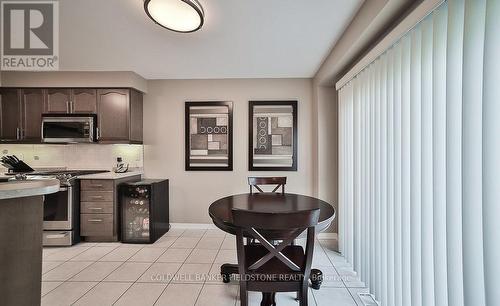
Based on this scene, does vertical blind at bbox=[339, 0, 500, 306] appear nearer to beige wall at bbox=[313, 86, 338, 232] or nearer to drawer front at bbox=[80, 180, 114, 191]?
beige wall at bbox=[313, 86, 338, 232]

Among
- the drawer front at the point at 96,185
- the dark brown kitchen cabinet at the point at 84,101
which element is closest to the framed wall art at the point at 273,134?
the drawer front at the point at 96,185

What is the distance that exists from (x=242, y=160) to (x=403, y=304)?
257 cm

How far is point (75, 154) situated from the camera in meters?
3.53

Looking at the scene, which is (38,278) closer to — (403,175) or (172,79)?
(403,175)

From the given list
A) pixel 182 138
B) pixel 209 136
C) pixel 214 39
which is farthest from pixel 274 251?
pixel 182 138

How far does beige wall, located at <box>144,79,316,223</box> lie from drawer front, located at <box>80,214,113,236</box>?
0.90m

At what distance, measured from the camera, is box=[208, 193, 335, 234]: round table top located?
149 centimetres

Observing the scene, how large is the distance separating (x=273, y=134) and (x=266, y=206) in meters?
1.85

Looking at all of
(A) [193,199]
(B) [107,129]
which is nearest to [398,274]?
(A) [193,199]

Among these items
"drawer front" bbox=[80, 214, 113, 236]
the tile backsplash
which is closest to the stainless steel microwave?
the tile backsplash

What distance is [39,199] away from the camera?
4.61 ft

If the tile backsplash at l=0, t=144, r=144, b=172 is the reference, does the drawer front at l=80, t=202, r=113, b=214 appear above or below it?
below

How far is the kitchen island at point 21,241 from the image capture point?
1205 mm

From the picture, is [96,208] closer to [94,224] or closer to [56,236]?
[94,224]
